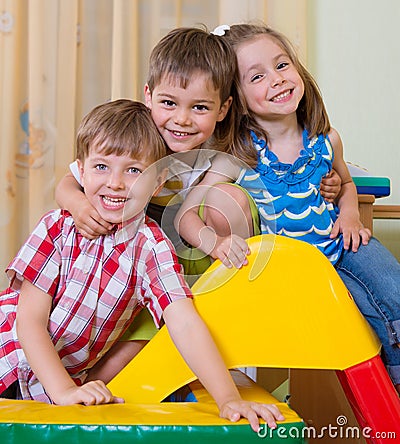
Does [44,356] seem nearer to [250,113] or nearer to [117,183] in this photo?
[117,183]

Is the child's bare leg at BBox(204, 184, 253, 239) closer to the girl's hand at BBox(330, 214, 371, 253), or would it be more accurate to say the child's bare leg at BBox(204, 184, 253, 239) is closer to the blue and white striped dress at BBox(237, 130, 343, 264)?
the blue and white striped dress at BBox(237, 130, 343, 264)

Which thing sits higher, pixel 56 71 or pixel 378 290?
pixel 56 71

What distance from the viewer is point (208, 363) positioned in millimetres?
829

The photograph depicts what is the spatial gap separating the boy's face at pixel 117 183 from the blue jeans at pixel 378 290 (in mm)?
362

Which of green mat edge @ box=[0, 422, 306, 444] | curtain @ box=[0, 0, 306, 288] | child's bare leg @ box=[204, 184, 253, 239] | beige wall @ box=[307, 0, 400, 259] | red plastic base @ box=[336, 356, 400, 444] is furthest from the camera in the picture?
beige wall @ box=[307, 0, 400, 259]

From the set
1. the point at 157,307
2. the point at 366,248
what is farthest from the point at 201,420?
the point at 366,248

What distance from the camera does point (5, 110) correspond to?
1.69 metres

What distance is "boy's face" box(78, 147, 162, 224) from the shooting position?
92 centimetres

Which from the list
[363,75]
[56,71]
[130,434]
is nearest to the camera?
[130,434]

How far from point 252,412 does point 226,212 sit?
0.32 m

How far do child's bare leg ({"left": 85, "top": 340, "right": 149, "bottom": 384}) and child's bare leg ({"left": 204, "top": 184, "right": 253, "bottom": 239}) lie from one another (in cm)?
22

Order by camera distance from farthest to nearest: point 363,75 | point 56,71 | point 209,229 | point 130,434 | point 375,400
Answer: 1. point 363,75
2. point 56,71
3. point 209,229
4. point 375,400
5. point 130,434

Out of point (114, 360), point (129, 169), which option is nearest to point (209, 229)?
point (129, 169)

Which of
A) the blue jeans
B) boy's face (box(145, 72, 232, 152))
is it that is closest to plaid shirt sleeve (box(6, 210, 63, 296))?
boy's face (box(145, 72, 232, 152))
